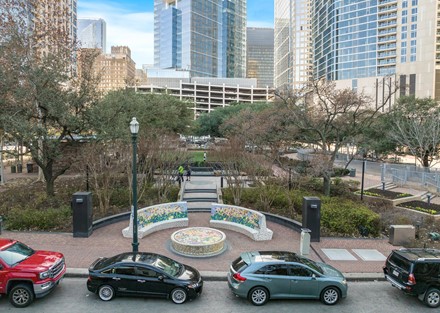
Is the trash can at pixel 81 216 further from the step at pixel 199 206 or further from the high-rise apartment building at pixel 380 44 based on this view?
the high-rise apartment building at pixel 380 44

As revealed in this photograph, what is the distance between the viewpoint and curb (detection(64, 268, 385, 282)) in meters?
10.8

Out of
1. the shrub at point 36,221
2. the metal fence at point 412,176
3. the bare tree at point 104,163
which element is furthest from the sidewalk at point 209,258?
the metal fence at point 412,176

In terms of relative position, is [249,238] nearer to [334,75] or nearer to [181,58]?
[334,75]

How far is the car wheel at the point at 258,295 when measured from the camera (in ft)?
30.1

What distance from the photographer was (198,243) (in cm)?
1292

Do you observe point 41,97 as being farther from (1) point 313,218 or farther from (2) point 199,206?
(1) point 313,218

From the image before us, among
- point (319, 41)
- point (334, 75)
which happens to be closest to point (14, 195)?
point (334, 75)

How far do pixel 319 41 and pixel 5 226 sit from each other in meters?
136

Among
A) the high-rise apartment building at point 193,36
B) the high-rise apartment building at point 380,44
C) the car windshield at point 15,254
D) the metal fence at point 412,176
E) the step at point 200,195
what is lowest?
the step at point 200,195

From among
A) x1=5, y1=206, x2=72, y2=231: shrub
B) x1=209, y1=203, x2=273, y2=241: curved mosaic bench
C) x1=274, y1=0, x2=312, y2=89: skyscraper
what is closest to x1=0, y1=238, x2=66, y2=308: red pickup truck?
x1=5, y1=206, x2=72, y2=231: shrub

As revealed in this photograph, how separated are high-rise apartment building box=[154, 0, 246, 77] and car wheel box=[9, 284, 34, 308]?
169711mm

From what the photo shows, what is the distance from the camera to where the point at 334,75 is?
116 m

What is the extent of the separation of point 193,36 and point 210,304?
590ft

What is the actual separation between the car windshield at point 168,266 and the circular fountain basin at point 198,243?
2.77 metres
